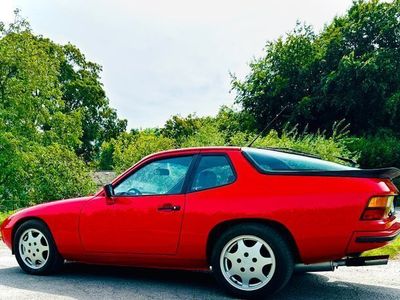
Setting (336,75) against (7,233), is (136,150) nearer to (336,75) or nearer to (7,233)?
(7,233)

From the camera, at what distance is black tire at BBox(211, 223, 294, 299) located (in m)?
4.68

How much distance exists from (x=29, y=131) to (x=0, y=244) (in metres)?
22.5

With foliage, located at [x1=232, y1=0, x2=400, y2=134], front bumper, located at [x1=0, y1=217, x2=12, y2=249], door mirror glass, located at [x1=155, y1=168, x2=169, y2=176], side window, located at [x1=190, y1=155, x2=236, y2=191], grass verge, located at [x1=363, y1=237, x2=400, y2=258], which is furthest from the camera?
foliage, located at [x1=232, y1=0, x2=400, y2=134]

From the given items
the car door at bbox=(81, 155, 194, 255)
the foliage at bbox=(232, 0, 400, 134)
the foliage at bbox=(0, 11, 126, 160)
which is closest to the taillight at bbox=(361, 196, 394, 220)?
the car door at bbox=(81, 155, 194, 255)

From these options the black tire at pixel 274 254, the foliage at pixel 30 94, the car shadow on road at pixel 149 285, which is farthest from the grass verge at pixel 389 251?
the foliage at pixel 30 94

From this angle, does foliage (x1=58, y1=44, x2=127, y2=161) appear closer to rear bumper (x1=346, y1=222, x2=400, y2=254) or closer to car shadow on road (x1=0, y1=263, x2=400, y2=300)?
car shadow on road (x1=0, y1=263, x2=400, y2=300)

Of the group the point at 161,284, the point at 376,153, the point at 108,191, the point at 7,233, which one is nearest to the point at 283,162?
the point at 161,284

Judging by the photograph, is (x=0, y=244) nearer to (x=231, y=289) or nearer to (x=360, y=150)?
(x=231, y=289)

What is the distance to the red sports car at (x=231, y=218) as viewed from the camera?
4.64 meters

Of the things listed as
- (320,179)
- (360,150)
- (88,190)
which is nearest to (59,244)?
(320,179)

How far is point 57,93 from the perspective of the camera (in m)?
32.8

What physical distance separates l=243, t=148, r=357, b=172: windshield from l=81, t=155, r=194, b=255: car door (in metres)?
0.71

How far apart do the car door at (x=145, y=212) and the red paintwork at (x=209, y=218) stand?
11 millimetres

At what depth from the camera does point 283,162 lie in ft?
16.9
